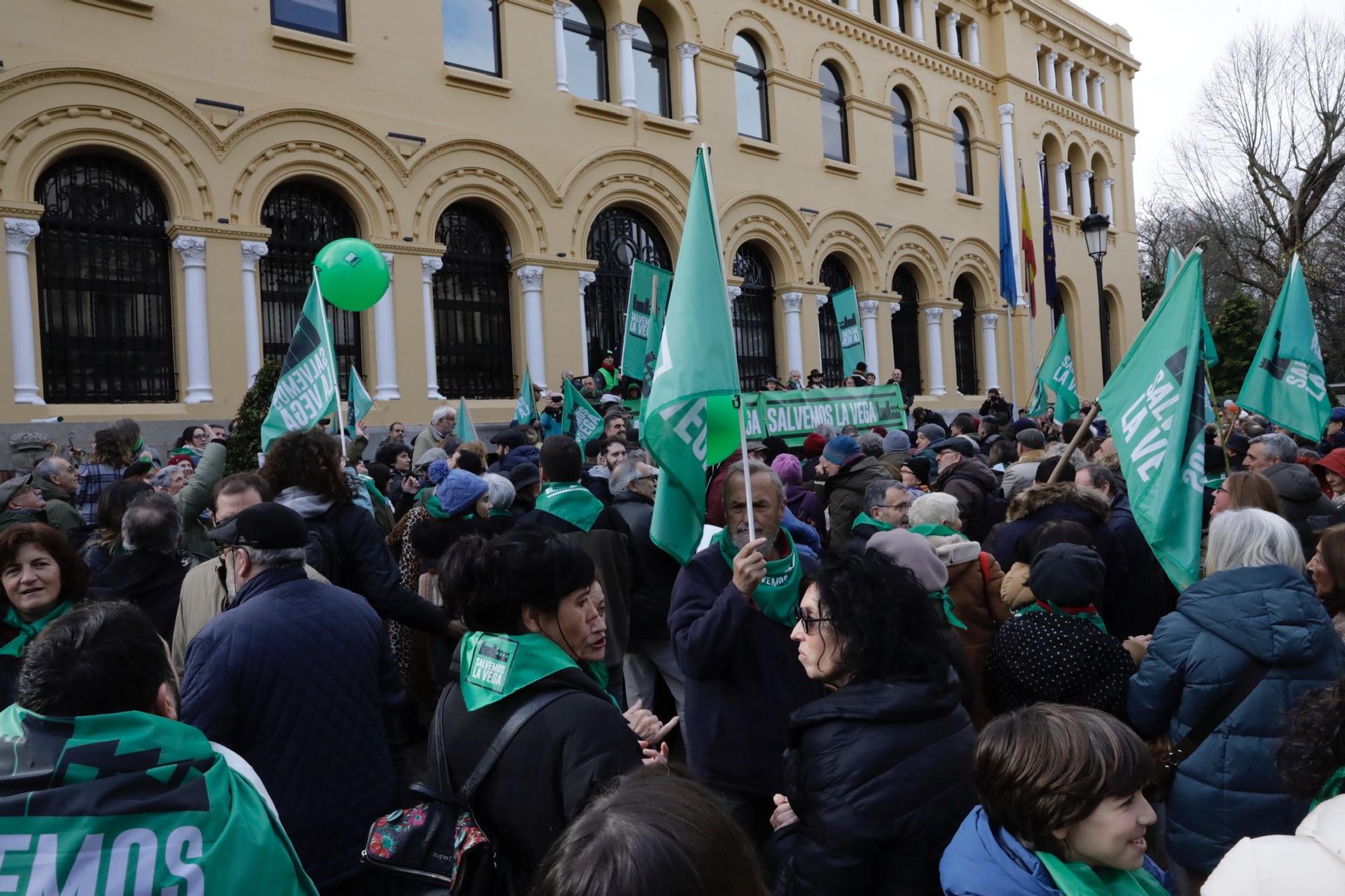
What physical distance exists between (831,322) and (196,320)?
12.4m

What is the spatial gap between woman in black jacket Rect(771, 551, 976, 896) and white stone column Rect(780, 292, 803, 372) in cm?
1719

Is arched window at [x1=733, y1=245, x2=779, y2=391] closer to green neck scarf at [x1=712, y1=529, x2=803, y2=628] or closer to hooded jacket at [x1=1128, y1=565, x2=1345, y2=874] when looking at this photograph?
green neck scarf at [x1=712, y1=529, x2=803, y2=628]

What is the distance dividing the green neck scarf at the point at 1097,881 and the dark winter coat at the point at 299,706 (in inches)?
77.0

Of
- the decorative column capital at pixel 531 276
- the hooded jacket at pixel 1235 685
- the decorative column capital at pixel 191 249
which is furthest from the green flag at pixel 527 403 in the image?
the hooded jacket at pixel 1235 685

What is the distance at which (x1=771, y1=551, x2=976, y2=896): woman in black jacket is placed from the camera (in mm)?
2248

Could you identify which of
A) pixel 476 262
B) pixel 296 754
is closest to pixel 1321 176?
pixel 476 262

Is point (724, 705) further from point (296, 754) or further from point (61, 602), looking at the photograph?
point (61, 602)

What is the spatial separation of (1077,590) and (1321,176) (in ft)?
112

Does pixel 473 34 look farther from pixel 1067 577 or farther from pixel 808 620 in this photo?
pixel 808 620

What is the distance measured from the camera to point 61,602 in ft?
11.5

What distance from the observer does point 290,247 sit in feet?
44.8

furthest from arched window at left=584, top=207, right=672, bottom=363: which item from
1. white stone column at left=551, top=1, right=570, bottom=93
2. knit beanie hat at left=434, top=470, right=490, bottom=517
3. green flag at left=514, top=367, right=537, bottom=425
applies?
knit beanie hat at left=434, top=470, right=490, bottom=517

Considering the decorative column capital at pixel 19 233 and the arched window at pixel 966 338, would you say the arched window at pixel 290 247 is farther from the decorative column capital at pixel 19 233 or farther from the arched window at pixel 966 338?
the arched window at pixel 966 338

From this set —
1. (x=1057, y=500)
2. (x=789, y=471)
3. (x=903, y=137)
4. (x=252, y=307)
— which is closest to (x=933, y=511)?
(x=1057, y=500)
